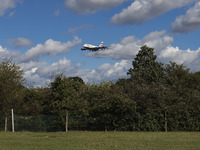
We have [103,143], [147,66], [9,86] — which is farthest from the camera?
[147,66]

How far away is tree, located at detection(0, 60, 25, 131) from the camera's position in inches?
1033

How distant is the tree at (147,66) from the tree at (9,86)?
1317 inches

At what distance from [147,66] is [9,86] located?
41268mm

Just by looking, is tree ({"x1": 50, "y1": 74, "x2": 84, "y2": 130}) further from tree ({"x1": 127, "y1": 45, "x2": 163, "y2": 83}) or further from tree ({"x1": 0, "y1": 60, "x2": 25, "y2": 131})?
tree ({"x1": 127, "y1": 45, "x2": 163, "y2": 83})

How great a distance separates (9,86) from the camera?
2634 cm

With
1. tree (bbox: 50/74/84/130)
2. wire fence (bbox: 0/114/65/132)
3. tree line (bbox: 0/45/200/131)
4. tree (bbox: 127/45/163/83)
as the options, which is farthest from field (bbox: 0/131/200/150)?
tree (bbox: 127/45/163/83)

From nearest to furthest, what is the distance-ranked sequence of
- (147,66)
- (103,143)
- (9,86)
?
(103,143)
(9,86)
(147,66)

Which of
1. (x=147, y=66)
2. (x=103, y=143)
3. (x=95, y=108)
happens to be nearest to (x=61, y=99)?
(x=95, y=108)

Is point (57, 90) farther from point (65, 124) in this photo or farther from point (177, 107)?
point (177, 107)

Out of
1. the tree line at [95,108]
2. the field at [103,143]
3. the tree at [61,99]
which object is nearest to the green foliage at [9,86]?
the tree line at [95,108]

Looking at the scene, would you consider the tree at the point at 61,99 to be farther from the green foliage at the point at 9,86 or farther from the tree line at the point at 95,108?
the green foliage at the point at 9,86

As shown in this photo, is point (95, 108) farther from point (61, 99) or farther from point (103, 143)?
point (103, 143)

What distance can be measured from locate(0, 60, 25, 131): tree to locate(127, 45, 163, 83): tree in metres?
33.5

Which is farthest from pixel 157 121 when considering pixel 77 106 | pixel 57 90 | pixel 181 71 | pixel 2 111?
pixel 181 71
